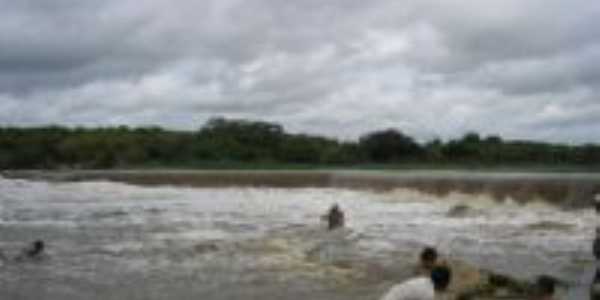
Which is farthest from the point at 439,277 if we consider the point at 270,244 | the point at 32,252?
the point at 270,244

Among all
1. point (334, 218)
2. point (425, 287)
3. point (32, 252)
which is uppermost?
point (425, 287)

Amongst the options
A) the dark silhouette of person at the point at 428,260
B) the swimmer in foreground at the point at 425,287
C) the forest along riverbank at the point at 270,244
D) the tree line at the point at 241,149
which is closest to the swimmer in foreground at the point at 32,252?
the forest along riverbank at the point at 270,244

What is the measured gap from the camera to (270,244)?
90.9 feet

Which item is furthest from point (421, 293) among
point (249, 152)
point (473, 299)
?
point (249, 152)

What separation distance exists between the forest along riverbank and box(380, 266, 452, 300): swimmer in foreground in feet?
24.6

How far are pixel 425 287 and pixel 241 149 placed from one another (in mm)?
120684

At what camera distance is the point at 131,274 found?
2166 cm

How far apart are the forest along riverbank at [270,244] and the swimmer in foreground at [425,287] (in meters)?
7.49

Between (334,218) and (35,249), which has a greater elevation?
(334,218)

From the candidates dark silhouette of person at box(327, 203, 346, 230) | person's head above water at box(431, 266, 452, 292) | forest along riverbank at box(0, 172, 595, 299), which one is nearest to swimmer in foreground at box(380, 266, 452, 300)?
person's head above water at box(431, 266, 452, 292)

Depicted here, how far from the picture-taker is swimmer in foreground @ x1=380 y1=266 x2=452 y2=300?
384 inches

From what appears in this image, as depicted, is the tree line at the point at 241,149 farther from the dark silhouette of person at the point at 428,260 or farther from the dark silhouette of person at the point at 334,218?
the dark silhouette of person at the point at 428,260

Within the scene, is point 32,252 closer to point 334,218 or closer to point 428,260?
point 334,218

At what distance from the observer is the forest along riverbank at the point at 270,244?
19.9 meters
